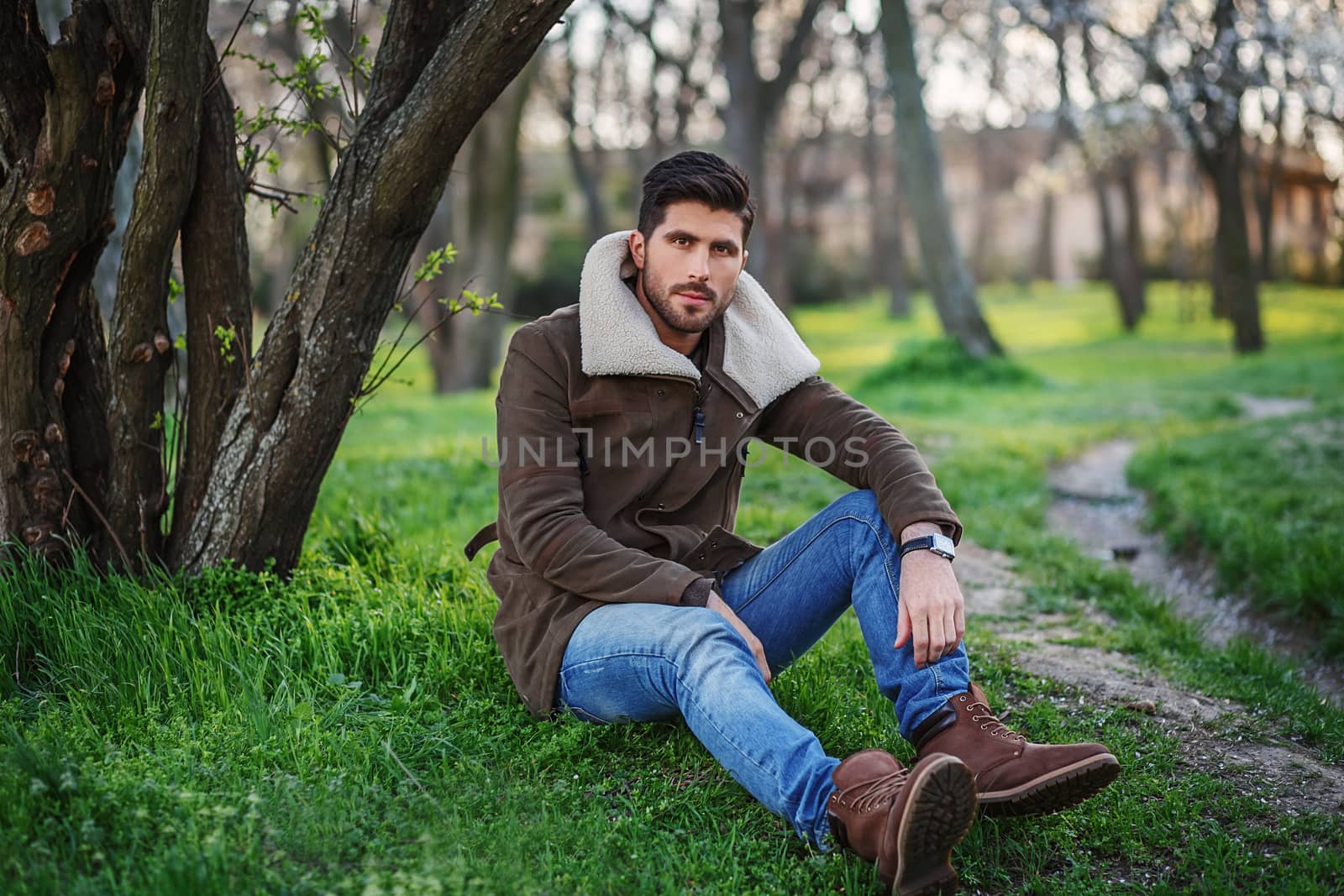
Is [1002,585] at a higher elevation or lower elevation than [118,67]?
lower

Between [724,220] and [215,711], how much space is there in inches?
80.8

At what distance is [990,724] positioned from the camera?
9.83 ft

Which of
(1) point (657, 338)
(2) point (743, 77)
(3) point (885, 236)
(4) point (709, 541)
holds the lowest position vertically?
(4) point (709, 541)

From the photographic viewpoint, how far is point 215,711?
10.7 ft

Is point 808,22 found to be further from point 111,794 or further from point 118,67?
point 111,794

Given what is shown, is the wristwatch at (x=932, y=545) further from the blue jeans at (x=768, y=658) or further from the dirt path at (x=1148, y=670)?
the dirt path at (x=1148, y=670)

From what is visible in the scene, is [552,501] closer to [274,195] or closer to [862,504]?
[862,504]

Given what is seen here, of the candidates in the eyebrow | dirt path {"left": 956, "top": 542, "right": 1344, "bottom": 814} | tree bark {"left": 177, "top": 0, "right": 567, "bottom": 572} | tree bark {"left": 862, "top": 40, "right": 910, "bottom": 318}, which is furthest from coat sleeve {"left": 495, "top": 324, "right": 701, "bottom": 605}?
tree bark {"left": 862, "top": 40, "right": 910, "bottom": 318}

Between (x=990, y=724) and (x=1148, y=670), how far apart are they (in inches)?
67.3

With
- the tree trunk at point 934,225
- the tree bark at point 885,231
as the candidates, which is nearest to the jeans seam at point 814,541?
the tree trunk at point 934,225

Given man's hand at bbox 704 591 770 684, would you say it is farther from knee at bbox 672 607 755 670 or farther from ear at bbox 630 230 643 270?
ear at bbox 630 230 643 270

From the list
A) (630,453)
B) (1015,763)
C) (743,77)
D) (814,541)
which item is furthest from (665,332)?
(743,77)

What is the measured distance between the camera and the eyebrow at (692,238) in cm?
335

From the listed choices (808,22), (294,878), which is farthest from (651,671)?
(808,22)
